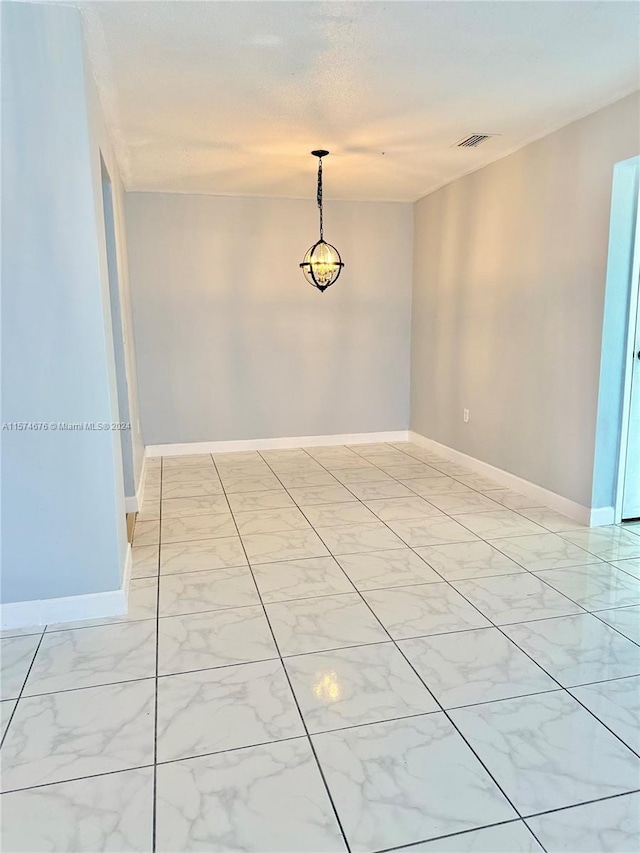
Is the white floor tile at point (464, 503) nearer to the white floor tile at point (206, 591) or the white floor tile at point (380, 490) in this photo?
the white floor tile at point (380, 490)

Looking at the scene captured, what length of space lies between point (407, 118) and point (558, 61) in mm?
896

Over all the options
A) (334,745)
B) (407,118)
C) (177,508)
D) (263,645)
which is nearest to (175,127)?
(407,118)

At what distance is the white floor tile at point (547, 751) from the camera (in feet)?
4.92

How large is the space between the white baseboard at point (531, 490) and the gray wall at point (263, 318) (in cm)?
96

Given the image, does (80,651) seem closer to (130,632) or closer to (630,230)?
(130,632)

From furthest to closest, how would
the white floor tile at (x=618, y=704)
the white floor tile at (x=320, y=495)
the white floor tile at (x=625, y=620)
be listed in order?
the white floor tile at (x=320, y=495) < the white floor tile at (x=625, y=620) < the white floor tile at (x=618, y=704)

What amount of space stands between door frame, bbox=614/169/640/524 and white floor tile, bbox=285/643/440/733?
1993 millimetres

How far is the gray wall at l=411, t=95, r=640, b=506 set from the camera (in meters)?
3.27

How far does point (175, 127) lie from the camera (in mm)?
3303

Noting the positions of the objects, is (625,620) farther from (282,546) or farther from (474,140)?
(474,140)

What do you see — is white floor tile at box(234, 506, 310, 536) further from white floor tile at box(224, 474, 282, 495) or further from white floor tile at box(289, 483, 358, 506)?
white floor tile at box(224, 474, 282, 495)

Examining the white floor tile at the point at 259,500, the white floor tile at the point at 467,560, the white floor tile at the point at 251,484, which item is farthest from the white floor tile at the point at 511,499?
the white floor tile at the point at 251,484

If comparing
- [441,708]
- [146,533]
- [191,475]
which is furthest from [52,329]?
[191,475]

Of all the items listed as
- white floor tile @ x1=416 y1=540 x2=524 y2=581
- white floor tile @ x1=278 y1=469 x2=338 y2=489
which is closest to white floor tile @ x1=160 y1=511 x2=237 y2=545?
white floor tile @ x1=278 y1=469 x2=338 y2=489
